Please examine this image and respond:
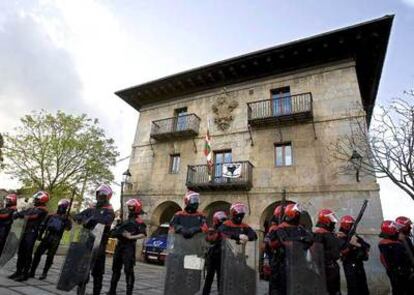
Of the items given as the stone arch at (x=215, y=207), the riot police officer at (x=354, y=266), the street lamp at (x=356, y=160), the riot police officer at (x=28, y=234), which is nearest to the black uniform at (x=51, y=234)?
the riot police officer at (x=28, y=234)

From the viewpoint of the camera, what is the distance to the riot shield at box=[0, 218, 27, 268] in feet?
18.3

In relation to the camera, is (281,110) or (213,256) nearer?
(213,256)

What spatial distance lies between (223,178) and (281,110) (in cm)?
431

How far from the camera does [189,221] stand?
4.71 m

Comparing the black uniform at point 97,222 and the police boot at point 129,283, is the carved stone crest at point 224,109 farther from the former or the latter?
the police boot at point 129,283

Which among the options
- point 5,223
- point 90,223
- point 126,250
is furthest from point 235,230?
point 5,223

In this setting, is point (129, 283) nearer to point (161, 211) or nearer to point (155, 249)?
point (155, 249)

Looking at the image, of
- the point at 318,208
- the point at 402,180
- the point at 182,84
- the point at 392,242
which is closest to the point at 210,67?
the point at 182,84

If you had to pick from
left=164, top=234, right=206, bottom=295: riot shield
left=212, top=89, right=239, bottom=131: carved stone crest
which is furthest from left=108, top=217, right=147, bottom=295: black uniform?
left=212, top=89, right=239, bottom=131: carved stone crest

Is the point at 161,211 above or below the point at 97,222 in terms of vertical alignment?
above

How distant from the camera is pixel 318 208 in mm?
11562

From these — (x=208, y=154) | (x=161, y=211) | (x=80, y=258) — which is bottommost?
(x=80, y=258)

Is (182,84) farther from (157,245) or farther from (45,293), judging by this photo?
(45,293)

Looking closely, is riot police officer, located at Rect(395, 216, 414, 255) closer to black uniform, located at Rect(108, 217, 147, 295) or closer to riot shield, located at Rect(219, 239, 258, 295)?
riot shield, located at Rect(219, 239, 258, 295)
